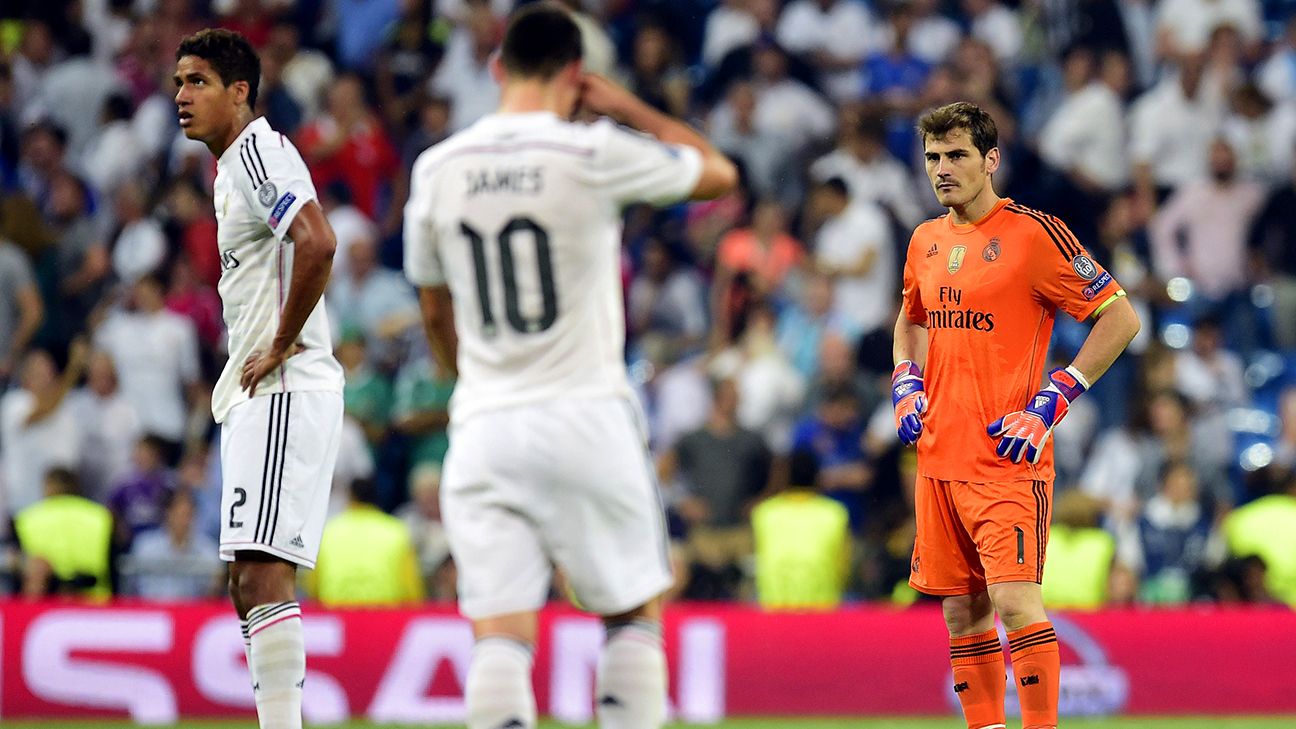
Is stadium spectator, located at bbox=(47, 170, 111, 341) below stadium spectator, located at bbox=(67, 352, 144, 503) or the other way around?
the other way around

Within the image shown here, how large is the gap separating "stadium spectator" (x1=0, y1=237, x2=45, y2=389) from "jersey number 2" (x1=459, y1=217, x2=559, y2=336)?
11196 mm

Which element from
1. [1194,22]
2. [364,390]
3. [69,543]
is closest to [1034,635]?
[69,543]

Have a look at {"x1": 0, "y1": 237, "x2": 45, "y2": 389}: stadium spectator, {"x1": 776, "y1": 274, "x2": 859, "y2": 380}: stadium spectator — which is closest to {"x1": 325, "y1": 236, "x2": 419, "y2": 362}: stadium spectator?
{"x1": 0, "y1": 237, "x2": 45, "y2": 389}: stadium spectator

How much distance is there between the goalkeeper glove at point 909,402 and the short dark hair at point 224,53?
279cm

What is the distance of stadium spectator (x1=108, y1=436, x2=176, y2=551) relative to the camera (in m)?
14.4

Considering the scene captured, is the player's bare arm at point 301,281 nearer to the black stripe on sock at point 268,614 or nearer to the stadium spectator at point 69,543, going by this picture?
the black stripe on sock at point 268,614

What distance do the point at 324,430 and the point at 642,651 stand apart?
2.04 meters

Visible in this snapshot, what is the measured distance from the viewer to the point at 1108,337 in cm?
752

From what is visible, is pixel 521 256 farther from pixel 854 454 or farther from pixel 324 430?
pixel 854 454

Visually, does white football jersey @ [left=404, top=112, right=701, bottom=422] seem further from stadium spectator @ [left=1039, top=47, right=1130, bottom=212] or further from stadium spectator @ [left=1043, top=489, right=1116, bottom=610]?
stadium spectator @ [left=1039, top=47, right=1130, bottom=212]

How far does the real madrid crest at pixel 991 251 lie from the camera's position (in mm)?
7562

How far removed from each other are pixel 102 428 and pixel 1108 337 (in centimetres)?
974

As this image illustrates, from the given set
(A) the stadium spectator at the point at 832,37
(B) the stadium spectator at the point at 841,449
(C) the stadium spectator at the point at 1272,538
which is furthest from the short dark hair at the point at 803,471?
(A) the stadium spectator at the point at 832,37

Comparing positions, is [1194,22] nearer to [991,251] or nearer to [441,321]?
[991,251]
